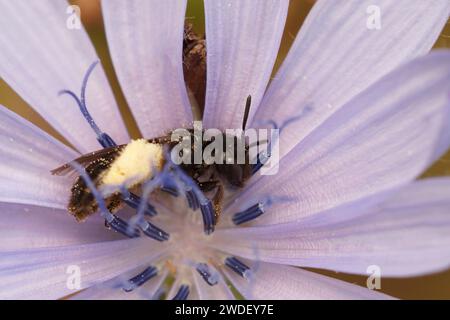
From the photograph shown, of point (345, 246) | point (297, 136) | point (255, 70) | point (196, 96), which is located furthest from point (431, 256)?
point (196, 96)

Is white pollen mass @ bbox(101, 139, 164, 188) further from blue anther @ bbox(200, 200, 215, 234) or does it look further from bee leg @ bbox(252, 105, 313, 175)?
bee leg @ bbox(252, 105, 313, 175)

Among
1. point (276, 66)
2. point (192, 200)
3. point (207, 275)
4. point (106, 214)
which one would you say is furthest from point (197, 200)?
point (276, 66)

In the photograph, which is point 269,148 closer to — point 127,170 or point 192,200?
point 192,200

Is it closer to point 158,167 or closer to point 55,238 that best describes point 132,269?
point 55,238

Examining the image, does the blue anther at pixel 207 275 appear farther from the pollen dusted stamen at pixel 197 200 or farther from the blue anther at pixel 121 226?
the blue anther at pixel 121 226

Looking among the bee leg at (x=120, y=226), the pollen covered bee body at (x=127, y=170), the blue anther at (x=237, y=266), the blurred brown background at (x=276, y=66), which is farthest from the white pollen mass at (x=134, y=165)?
the blurred brown background at (x=276, y=66)

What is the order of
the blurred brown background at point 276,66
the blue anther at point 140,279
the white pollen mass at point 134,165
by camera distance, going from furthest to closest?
the blurred brown background at point 276,66 < the blue anther at point 140,279 < the white pollen mass at point 134,165

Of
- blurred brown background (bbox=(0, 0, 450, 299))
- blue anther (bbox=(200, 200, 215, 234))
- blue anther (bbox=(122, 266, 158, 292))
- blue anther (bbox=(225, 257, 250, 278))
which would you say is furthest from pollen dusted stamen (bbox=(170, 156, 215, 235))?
blurred brown background (bbox=(0, 0, 450, 299))
